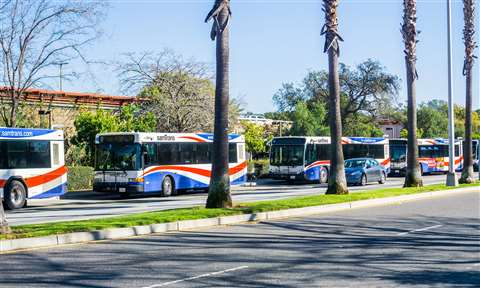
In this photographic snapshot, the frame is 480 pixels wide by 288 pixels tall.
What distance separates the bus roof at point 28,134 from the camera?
23609mm

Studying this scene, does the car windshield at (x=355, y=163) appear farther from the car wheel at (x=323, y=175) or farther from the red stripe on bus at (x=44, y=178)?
the red stripe on bus at (x=44, y=178)

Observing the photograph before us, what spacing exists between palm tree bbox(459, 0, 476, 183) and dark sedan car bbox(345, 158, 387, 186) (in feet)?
17.0

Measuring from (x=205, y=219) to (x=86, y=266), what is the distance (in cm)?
626

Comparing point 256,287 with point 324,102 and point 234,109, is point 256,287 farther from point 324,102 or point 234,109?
point 324,102

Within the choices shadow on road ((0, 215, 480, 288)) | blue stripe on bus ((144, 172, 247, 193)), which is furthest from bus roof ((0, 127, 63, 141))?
shadow on road ((0, 215, 480, 288))

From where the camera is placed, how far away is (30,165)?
80.4ft

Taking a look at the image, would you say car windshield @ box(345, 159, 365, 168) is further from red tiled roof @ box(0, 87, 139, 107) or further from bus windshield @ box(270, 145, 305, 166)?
red tiled roof @ box(0, 87, 139, 107)

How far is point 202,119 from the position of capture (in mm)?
43000

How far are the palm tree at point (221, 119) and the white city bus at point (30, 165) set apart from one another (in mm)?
8487

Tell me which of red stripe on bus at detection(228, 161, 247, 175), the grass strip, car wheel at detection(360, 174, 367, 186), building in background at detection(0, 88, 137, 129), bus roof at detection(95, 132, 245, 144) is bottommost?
car wheel at detection(360, 174, 367, 186)

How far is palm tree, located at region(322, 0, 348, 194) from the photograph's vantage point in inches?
953

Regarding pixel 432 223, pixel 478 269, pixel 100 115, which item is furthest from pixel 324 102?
pixel 478 269

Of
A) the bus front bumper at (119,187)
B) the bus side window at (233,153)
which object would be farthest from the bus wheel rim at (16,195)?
the bus side window at (233,153)

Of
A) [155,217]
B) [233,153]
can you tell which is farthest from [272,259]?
[233,153]
